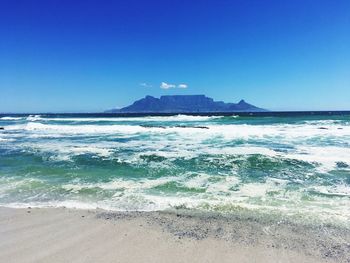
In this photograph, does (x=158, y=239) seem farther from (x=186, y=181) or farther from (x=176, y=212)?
(x=186, y=181)

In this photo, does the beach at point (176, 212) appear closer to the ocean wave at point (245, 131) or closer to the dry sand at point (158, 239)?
the dry sand at point (158, 239)

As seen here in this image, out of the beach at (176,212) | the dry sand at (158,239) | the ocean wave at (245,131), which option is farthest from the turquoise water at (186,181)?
the ocean wave at (245,131)

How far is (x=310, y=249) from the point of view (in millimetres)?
5039

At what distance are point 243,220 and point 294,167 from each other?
6.18 meters

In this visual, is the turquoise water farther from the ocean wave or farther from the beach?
the ocean wave

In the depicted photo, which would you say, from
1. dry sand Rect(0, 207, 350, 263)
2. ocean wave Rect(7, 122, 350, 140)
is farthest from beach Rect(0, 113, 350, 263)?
ocean wave Rect(7, 122, 350, 140)

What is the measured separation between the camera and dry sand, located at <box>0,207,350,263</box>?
4.81 m

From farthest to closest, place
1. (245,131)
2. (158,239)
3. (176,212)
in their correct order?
(245,131) < (176,212) < (158,239)

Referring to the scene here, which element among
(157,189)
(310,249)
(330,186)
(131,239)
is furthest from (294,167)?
(131,239)

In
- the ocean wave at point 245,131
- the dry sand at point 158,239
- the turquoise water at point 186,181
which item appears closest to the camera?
the dry sand at point 158,239

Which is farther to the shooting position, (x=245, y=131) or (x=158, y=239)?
(x=245, y=131)

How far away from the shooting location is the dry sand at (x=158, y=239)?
4812mm

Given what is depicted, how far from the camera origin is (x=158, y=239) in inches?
216

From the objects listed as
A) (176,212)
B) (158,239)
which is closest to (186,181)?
(176,212)
